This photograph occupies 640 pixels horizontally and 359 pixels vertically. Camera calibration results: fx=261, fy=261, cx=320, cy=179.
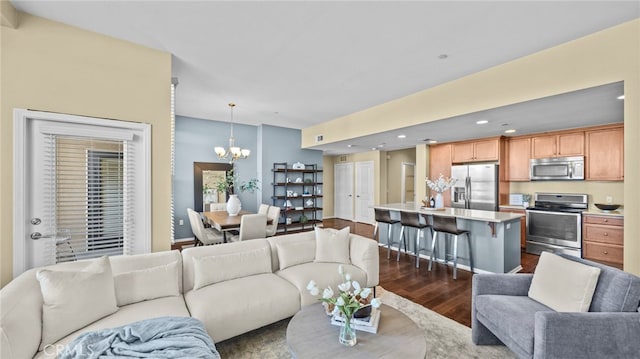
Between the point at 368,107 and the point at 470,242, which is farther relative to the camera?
the point at 368,107

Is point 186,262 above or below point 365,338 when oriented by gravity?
above

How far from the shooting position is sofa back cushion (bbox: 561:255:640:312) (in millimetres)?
1646

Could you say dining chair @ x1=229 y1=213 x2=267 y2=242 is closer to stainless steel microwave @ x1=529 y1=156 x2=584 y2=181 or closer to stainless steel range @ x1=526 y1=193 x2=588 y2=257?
stainless steel range @ x1=526 y1=193 x2=588 y2=257

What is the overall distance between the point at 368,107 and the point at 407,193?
4.45 meters

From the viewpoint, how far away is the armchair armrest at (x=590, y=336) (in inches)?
59.7

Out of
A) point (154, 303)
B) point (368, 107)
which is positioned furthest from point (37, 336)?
point (368, 107)

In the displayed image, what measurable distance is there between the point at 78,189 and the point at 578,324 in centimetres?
400

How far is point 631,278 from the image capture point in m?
1.67

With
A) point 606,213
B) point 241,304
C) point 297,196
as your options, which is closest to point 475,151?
point 606,213

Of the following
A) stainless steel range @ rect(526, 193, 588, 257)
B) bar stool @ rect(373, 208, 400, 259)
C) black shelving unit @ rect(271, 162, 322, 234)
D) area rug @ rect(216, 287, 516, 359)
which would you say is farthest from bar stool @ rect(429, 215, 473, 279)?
black shelving unit @ rect(271, 162, 322, 234)

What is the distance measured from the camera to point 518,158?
17.2ft

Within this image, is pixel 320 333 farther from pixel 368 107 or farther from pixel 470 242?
pixel 368 107

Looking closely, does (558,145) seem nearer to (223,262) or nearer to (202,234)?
(223,262)

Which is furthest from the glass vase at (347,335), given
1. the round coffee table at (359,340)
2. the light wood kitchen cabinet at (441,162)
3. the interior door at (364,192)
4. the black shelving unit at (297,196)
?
the interior door at (364,192)
